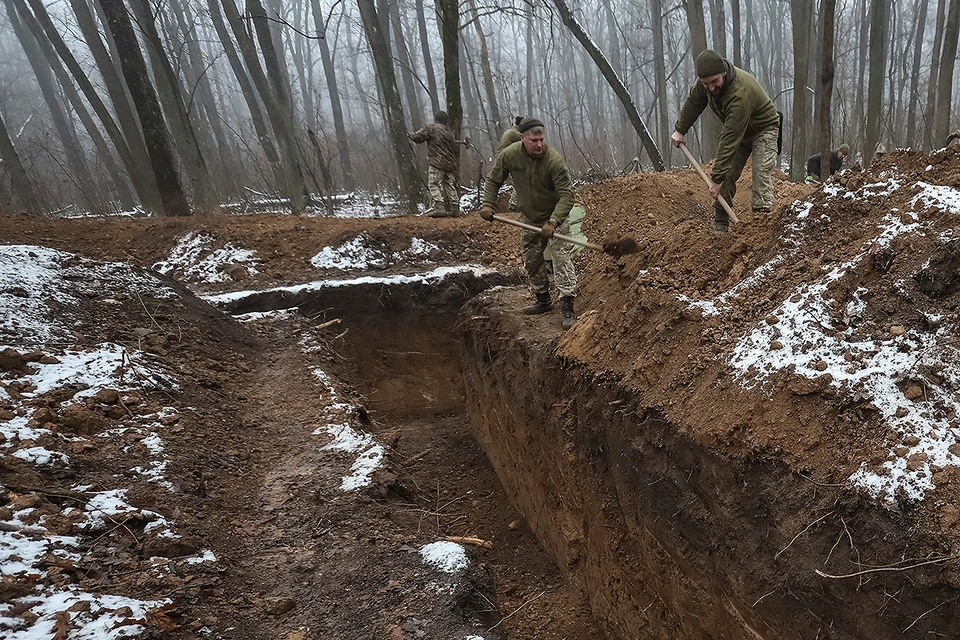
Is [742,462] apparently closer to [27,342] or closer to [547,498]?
[547,498]

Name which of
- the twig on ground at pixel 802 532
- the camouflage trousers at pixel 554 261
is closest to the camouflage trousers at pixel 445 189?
the camouflage trousers at pixel 554 261

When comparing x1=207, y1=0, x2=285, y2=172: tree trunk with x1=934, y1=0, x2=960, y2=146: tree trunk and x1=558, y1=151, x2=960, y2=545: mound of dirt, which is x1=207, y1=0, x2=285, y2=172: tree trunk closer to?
x1=558, y1=151, x2=960, y2=545: mound of dirt

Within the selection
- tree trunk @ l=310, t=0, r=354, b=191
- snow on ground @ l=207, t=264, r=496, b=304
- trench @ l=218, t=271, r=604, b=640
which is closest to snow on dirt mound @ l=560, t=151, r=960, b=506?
trench @ l=218, t=271, r=604, b=640

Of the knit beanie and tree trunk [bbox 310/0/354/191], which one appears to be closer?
the knit beanie

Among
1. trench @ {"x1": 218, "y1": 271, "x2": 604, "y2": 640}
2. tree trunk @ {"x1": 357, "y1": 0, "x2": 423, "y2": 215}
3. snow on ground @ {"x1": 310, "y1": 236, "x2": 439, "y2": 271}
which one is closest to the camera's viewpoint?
trench @ {"x1": 218, "y1": 271, "x2": 604, "y2": 640}

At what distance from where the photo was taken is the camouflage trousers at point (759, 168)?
5.07 m

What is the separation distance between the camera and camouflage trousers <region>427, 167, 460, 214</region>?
37.5 ft

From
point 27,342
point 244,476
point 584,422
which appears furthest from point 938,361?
point 27,342

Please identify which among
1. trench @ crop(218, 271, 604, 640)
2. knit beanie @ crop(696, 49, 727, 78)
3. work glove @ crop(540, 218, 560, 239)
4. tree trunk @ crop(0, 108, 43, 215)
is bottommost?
trench @ crop(218, 271, 604, 640)

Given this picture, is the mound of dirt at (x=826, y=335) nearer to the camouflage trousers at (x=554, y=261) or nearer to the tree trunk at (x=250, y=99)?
the camouflage trousers at (x=554, y=261)

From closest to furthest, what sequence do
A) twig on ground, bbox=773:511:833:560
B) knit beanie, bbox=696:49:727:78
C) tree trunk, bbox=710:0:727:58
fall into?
twig on ground, bbox=773:511:833:560
knit beanie, bbox=696:49:727:78
tree trunk, bbox=710:0:727:58

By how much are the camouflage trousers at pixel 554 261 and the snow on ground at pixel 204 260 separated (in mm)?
5705

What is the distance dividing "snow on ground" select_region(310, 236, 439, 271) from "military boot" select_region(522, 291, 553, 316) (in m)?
4.03

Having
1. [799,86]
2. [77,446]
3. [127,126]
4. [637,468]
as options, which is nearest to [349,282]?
[77,446]
